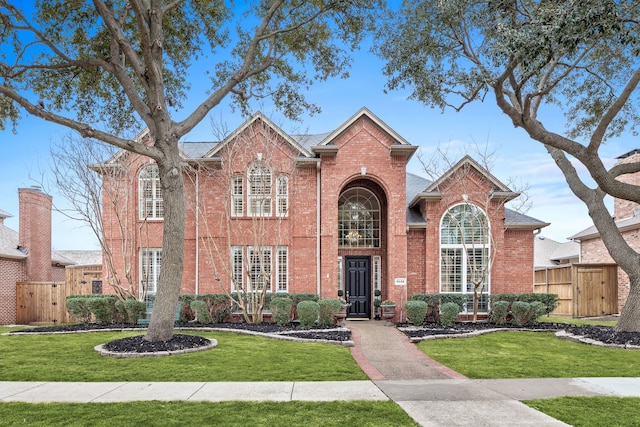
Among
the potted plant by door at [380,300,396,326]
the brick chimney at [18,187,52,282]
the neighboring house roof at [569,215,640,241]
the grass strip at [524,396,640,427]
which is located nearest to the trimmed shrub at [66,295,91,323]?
the brick chimney at [18,187,52,282]

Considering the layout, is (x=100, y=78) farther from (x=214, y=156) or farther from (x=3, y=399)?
(x=3, y=399)

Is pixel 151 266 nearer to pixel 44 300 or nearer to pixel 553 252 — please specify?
pixel 44 300

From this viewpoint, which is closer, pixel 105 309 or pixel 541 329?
pixel 541 329

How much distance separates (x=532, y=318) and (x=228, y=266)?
1206cm

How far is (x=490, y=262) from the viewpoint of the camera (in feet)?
61.4

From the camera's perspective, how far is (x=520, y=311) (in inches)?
669

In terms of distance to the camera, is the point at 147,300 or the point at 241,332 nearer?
the point at 241,332

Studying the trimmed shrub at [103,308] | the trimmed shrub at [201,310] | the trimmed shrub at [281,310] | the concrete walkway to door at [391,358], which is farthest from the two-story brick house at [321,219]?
the concrete walkway to door at [391,358]

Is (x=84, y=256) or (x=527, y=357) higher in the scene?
(x=84, y=256)

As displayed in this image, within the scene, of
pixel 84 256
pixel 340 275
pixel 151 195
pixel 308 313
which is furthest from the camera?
pixel 84 256

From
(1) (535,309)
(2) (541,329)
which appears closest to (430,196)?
(1) (535,309)

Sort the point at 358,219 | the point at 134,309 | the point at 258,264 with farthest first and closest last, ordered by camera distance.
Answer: the point at 358,219 → the point at 258,264 → the point at 134,309

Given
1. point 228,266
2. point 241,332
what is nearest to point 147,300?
point 228,266

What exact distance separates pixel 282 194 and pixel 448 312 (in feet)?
26.6
